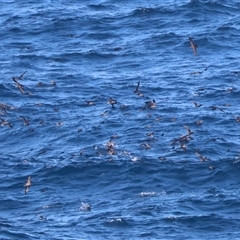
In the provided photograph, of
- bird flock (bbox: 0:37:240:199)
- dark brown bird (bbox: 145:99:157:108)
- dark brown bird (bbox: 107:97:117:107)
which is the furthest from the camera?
dark brown bird (bbox: 107:97:117:107)

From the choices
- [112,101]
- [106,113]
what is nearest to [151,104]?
[112,101]

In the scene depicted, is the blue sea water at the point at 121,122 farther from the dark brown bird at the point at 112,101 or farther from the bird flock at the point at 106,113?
the dark brown bird at the point at 112,101

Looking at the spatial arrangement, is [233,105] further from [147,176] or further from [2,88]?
[2,88]

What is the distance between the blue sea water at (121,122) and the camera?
46.7m

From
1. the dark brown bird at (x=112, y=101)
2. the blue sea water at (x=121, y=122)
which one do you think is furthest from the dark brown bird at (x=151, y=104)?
the dark brown bird at (x=112, y=101)

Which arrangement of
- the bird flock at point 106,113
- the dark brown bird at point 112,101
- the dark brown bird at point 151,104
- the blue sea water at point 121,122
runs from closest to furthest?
the blue sea water at point 121,122
the bird flock at point 106,113
the dark brown bird at point 151,104
the dark brown bird at point 112,101

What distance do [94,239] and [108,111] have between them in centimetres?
1508

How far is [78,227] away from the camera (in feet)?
149

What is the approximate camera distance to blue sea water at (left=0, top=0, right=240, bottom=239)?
153 ft

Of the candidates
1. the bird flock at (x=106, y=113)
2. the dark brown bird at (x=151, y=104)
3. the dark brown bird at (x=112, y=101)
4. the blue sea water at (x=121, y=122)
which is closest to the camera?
the blue sea water at (x=121, y=122)

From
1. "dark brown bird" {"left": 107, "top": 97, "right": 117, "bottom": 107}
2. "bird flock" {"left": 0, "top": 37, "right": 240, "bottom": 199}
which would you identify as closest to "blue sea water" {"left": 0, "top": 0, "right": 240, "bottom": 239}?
"bird flock" {"left": 0, "top": 37, "right": 240, "bottom": 199}

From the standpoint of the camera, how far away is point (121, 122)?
186 feet

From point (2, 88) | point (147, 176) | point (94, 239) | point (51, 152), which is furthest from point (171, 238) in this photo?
point (2, 88)

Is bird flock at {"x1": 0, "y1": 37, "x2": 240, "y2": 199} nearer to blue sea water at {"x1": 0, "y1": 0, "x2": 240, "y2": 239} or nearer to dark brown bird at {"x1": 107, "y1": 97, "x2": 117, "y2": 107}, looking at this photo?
dark brown bird at {"x1": 107, "y1": 97, "x2": 117, "y2": 107}
